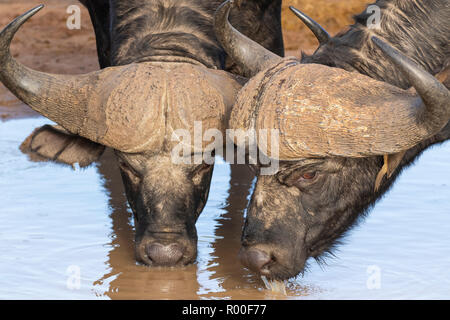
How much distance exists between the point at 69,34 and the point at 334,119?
28.2 ft

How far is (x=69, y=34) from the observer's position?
A: 461 inches

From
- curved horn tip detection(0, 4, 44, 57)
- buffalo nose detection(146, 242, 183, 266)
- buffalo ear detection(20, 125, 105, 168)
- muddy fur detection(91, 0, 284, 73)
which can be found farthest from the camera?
buffalo ear detection(20, 125, 105, 168)

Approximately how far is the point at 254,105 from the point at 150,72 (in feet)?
2.46

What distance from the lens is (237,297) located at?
4.21 m

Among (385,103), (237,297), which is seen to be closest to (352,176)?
(385,103)

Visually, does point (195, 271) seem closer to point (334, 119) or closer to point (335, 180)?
point (335, 180)

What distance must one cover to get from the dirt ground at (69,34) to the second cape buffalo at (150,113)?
17.3 feet

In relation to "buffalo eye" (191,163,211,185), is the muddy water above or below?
below

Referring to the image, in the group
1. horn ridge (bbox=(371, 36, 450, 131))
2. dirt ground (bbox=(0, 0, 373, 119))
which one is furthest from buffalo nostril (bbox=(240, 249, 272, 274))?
dirt ground (bbox=(0, 0, 373, 119))

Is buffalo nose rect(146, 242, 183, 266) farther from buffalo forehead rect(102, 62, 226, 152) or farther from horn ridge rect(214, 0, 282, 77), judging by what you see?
horn ridge rect(214, 0, 282, 77)

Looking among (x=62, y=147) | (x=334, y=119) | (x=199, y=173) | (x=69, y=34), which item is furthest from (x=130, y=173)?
(x=69, y=34)

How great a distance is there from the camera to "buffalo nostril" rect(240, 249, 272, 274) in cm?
399

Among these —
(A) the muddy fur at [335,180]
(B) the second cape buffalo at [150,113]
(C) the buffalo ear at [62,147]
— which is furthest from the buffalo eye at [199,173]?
(C) the buffalo ear at [62,147]

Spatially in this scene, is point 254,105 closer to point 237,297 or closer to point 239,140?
point 239,140
